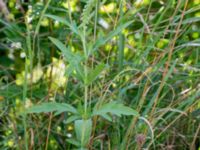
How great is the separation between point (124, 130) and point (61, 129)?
0.94 feet

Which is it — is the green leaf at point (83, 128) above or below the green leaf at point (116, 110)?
below

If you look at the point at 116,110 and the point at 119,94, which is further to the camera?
the point at 119,94

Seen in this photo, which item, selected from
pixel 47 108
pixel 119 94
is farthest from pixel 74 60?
pixel 119 94

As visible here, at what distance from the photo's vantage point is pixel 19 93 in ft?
5.39

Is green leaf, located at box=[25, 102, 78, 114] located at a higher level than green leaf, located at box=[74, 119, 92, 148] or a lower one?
higher

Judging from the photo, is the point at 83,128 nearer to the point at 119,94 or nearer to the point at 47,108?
the point at 47,108

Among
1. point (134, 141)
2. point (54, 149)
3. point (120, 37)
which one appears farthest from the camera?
point (54, 149)

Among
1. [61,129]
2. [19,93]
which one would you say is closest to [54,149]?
[61,129]

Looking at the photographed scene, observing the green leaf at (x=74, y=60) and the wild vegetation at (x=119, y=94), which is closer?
the green leaf at (x=74, y=60)

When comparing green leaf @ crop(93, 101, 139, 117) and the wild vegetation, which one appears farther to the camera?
the wild vegetation

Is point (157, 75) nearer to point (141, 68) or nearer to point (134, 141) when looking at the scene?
point (141, 68)

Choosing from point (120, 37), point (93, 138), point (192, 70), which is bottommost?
point (93, 138)

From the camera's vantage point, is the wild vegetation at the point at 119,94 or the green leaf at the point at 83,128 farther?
the wild vegetation at the point at 119,94

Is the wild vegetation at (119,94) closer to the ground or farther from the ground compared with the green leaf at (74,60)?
closer to the ground
